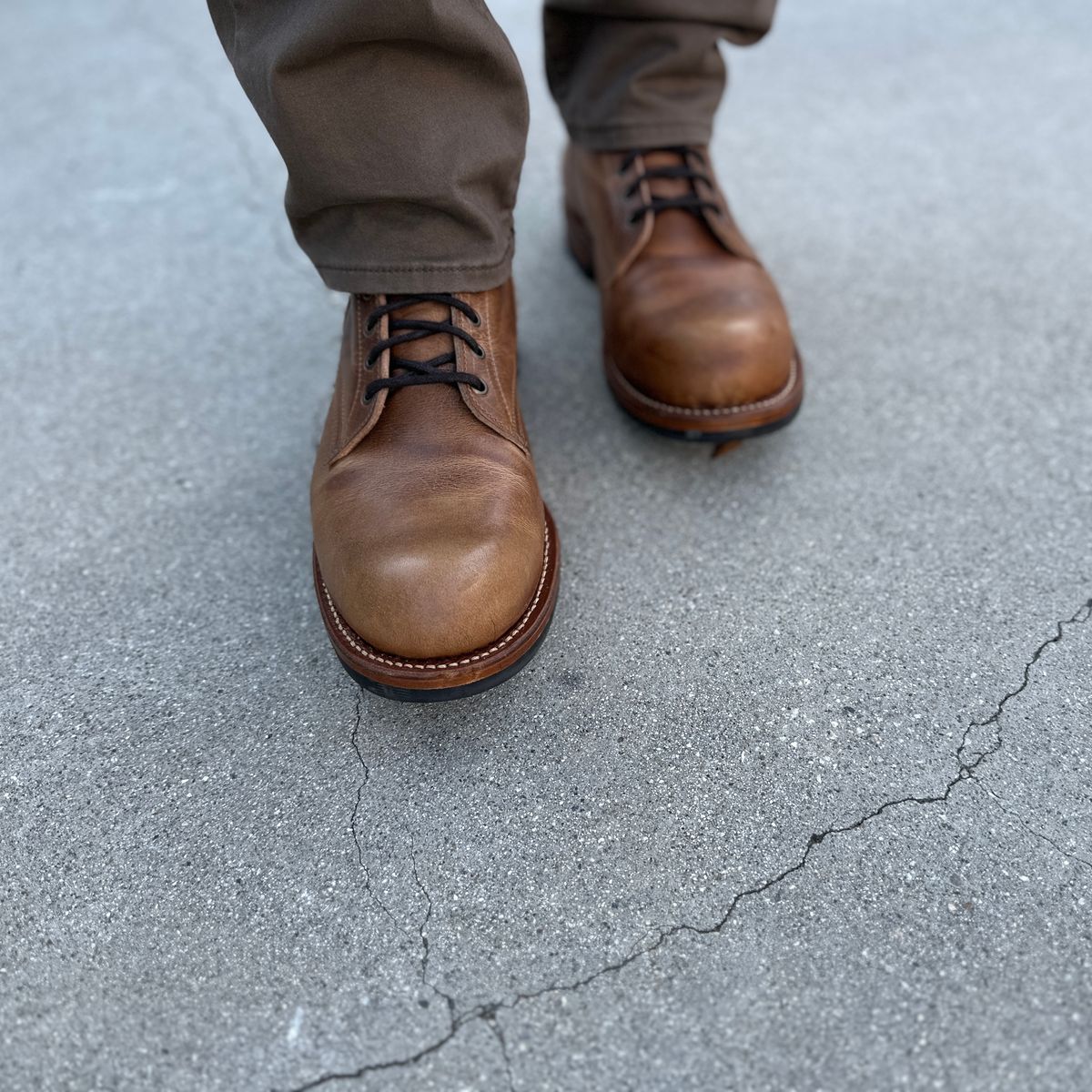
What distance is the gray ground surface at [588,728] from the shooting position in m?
0.76

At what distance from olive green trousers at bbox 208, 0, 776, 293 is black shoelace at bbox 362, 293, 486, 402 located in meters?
0.02

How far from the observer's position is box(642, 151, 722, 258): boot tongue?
1234mm

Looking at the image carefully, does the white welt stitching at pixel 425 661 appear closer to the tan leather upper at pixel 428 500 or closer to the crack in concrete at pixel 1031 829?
the tan leather upper at pixel 428 500

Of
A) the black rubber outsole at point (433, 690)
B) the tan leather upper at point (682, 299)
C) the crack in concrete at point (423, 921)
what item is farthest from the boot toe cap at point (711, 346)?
the crack in concrete at point (423, 921)

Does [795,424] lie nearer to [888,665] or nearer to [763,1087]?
[888,665]

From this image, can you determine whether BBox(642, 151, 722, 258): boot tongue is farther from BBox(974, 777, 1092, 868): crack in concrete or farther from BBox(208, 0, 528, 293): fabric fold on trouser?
BBox(974, 777, 1092, 868): crack in concrete

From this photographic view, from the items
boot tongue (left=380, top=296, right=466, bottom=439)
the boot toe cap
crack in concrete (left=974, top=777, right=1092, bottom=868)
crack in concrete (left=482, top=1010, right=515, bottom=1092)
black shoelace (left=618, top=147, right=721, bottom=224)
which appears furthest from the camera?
black shoelace (left=618, top=147, right=721, bottom=224)

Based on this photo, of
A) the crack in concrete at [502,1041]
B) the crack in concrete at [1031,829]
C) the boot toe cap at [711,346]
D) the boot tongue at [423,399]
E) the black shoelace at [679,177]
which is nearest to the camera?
the crack in concrete at [502,1041]

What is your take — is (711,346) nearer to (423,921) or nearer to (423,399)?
(423,399)

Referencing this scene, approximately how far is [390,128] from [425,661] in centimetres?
52

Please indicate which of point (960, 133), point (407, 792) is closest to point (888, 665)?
point (407, 792)

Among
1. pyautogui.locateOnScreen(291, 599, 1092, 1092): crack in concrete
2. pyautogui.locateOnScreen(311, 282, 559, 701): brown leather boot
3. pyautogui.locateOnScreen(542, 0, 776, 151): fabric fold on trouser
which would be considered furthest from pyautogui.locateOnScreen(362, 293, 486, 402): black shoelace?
pyautogui.locateOnScreen(291, 599, 1092, 1092): crack in concrete

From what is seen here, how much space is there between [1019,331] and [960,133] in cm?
70

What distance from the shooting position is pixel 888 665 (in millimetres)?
987
